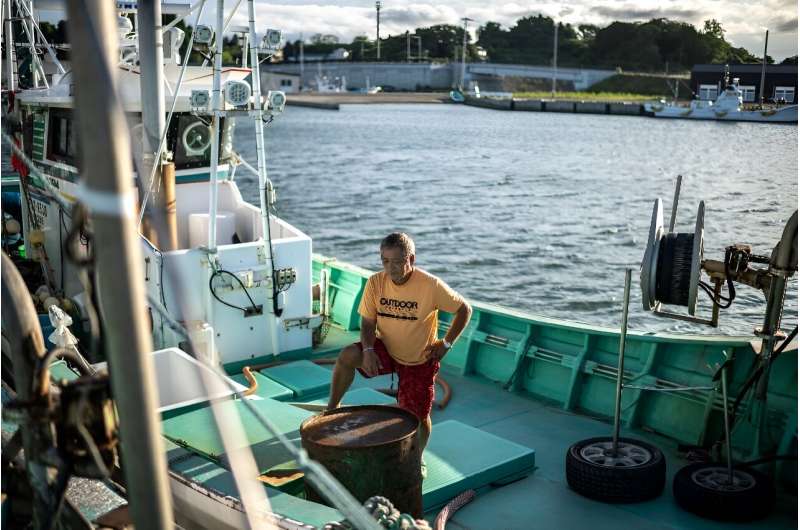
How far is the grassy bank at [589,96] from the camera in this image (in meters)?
88.1

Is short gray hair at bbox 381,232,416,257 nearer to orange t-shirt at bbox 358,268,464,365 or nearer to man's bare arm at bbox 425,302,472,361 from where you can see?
orange t-shirt at bbox 358,268,464,365

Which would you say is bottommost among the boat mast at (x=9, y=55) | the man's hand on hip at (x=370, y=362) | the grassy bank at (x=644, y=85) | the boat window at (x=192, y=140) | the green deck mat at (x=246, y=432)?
the green deck mat at (x=246, y=432)

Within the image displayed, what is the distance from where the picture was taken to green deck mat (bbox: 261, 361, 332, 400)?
805 centimetres

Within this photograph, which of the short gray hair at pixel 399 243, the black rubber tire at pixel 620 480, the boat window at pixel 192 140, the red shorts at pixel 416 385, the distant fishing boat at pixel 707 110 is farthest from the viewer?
the distant fishing boat at pixel 707 110

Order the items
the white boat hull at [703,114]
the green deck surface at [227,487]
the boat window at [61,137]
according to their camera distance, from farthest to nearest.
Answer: the white boat hull at [703,114] → the boat window at [61,137] → the green deck surface at [227,487]

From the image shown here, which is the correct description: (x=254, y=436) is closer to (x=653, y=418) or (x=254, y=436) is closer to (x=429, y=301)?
(x=429, y=301)

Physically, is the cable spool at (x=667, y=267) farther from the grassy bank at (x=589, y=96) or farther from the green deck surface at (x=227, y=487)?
the grassy bank at (x=589, y=96)

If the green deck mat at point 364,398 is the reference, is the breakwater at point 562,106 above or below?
above

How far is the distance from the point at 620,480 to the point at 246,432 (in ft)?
8.62

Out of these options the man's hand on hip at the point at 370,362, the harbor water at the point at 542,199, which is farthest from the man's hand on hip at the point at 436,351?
the harbor water at the point at 542,199

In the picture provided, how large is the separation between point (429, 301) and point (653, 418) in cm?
266

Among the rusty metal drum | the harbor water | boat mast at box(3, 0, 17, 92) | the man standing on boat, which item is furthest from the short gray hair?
the harbor water

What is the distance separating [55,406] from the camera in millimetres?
2812

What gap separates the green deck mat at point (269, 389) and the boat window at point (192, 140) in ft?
9.01
